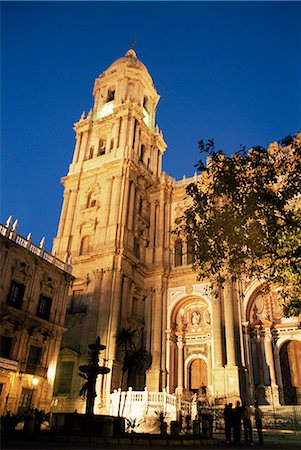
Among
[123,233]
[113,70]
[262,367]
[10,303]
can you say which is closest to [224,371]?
[262,367]

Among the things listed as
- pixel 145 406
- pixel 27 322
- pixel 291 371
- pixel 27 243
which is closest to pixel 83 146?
pixel 27 243

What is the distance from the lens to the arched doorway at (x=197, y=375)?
30.4 meters

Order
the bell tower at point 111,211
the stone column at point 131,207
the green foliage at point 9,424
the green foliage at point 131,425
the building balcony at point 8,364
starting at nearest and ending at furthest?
1. the green foliage at point 9,424
2. the green foliage at point 131,425
3. the building balcony at point 8,364
4. the bell tower at point 111,211
5. the stone column at point 131,207

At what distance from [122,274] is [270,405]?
47.1 ft

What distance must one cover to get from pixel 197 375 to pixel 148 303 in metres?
7.19

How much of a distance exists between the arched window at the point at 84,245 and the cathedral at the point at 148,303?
10 cm

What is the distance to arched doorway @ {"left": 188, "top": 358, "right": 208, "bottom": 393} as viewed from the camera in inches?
1196

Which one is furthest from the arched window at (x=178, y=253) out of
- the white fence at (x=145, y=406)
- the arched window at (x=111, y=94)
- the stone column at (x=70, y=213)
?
the arched window at (x=111, y=94)

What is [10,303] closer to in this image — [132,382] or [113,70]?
[132,382]

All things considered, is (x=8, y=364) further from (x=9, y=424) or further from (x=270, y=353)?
(x=270, y=353)

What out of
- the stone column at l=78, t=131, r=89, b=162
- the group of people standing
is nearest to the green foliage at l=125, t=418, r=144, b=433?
the group of people standing

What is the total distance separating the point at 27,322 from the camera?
22500 mm

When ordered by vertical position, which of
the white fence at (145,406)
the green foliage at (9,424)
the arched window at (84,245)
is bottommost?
the green foliage at (9,424)

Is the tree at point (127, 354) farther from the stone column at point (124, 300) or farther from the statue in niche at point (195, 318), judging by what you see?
the statue in niche at point (195, 318)
